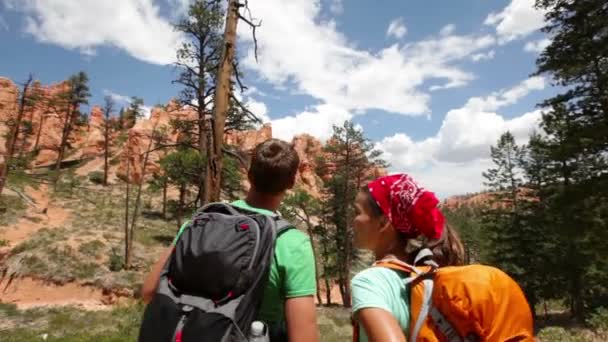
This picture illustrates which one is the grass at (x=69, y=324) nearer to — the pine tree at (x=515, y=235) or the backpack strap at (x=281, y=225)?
the backpack strap at (x=281, y=225)

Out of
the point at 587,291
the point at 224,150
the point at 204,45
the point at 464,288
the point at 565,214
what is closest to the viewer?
the point at 464,288

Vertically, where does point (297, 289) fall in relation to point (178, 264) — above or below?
below

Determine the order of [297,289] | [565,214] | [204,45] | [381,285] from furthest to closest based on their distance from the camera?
[204,45] → [565,214] → [297,289] → [381,285]

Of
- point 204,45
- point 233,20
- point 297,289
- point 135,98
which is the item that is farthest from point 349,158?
point 135,98

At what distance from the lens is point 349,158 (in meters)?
25.2

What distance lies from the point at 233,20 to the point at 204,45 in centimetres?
1438

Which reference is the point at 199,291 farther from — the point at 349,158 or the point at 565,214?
the point at 349,158

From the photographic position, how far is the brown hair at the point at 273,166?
180 centimetres

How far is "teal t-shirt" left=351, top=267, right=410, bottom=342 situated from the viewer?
51.1 inches

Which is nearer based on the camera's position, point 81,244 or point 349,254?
point 81,244

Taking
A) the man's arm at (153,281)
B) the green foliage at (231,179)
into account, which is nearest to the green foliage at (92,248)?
the green foliage at (231,179)

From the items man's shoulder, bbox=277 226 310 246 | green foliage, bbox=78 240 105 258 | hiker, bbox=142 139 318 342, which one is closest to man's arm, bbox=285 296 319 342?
hiker, bbox=142 139 318 342

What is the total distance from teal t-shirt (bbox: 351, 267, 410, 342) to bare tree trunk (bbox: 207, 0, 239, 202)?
9.57ft

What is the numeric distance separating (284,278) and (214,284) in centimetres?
31
